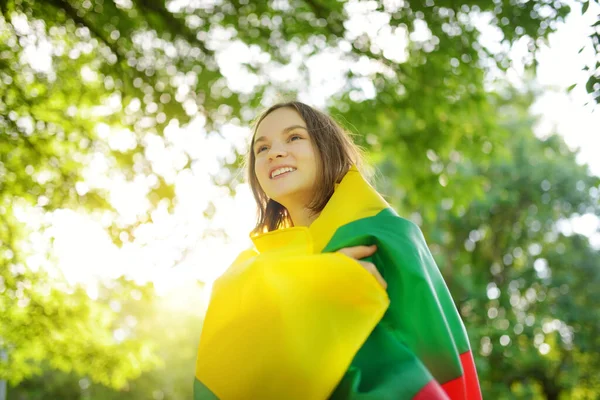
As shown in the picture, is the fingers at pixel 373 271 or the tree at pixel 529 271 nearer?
the fingers at pixel 373 271

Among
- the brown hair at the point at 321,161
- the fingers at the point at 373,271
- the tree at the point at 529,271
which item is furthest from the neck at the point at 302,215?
the tree at the point at 529,271

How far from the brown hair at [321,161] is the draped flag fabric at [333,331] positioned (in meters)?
0.39

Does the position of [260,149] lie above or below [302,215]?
above

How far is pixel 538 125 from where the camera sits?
16.8 m

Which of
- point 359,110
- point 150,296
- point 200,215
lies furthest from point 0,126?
point 359,110

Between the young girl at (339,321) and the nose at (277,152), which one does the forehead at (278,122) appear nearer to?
the nose at (277,152)

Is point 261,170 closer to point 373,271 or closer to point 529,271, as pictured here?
point 373,271

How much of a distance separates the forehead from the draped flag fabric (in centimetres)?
60

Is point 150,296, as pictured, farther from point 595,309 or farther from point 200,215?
point 595,309

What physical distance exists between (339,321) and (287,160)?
753 mm

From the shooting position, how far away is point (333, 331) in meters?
1.78

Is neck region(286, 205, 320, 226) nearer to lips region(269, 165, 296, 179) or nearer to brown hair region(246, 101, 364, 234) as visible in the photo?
brown hair region(246, 101, 364, 234)

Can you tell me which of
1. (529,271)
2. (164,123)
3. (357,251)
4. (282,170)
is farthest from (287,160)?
(529,271)

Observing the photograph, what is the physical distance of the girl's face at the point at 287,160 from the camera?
7.65 ft
